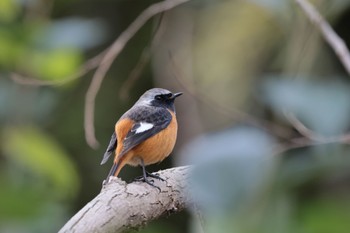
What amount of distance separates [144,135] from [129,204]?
490mm

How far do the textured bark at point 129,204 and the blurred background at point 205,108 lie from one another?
9 centimetres

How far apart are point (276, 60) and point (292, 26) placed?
4.96 feet

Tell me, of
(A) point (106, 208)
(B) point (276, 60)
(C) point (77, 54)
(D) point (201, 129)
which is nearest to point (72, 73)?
(C) point (77, 54)

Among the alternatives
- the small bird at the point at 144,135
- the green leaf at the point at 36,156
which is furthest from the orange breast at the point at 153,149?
the green leaf at the point at 36,156

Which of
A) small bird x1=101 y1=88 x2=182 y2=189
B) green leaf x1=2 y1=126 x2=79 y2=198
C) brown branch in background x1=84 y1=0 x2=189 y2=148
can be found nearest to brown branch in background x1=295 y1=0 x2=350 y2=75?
brown branch in background x1=84 y1=0 x2=189 y2=148

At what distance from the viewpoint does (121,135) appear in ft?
6.66

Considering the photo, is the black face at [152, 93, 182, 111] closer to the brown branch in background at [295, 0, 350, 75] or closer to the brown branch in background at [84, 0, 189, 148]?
the brown branch in background at [84, 0, 189, 148]

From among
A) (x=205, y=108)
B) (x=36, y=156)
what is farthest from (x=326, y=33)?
(x=205, y=108)

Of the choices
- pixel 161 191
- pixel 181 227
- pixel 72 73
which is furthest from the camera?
pixel 181 227

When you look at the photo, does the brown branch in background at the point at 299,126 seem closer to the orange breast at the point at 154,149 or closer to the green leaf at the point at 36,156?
the orange breast at the point at 154,149

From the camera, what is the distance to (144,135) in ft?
7.06

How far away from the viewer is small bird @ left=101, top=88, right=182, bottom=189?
6.70 ft

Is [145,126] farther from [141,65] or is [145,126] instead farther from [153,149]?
[141,65]

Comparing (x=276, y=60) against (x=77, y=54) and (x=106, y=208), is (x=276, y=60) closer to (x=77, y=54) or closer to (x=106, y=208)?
(x=77, y=54)
